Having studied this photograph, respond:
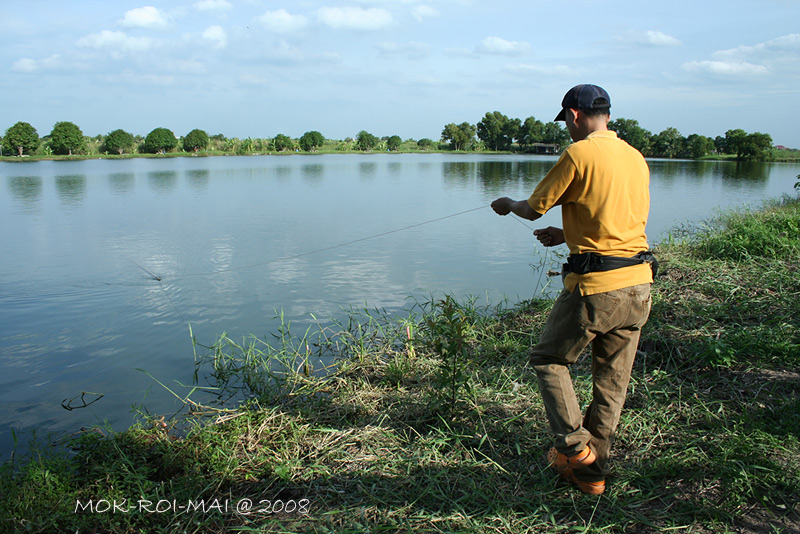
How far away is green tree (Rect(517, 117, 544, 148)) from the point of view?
269 ft

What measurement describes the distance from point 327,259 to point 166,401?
489 centimetres

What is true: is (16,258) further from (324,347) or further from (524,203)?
(524,203)

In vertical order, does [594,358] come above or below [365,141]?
below

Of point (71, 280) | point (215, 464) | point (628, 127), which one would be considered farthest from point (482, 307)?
point (628, 127)

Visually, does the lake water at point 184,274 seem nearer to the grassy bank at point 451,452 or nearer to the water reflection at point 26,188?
the water reflection at point 26,188

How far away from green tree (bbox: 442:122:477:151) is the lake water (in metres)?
79.0

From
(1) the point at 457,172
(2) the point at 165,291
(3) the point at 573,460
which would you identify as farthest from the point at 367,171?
(3) the point at 573,460

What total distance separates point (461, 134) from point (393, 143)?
13.0 metres

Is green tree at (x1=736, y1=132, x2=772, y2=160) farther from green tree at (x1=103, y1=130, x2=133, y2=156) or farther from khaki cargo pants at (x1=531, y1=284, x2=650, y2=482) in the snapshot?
green tree at (x1=103, y1=130, x2=133, y2=156)

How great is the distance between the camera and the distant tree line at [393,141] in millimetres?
49562

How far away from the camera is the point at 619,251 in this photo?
248 centimetres

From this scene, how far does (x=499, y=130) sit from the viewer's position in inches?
3487

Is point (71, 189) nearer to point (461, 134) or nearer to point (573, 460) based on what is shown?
point (573, 460)

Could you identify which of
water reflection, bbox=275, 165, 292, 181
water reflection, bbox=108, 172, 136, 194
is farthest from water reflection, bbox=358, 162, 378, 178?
water reflection, bbox=108, 172, 136, 194
